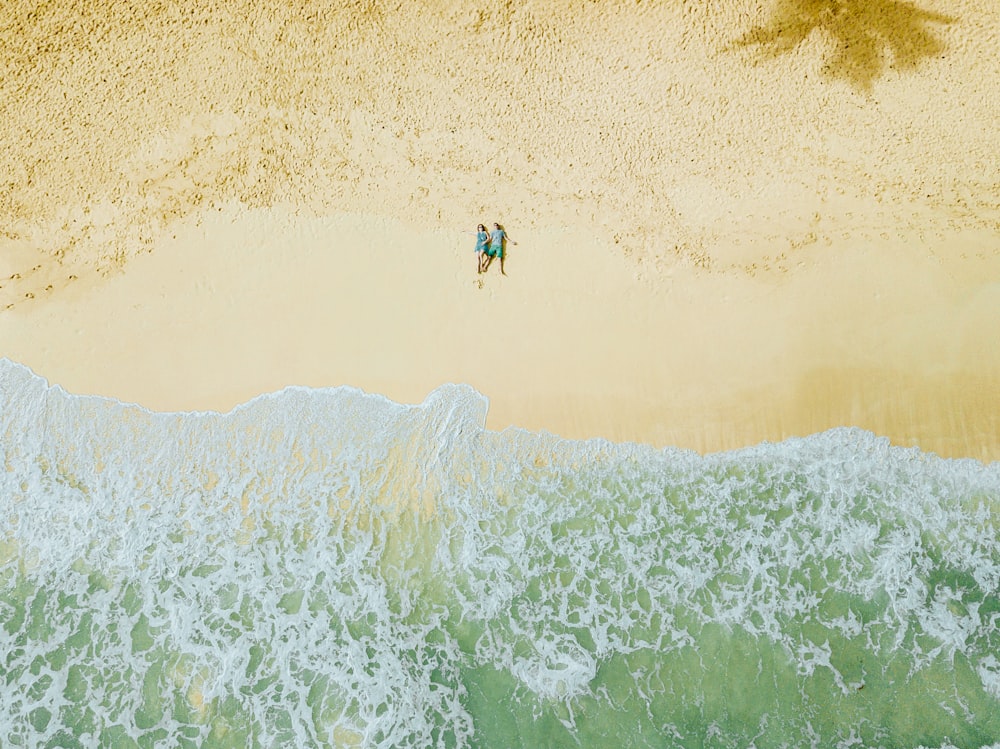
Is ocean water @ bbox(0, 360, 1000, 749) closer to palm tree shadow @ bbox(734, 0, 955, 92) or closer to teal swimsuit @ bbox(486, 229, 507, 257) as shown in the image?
teal swimsuit @ bbox(486, 229, 507, 257)

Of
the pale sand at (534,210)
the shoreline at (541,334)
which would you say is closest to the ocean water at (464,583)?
the shoreline at (541,334)

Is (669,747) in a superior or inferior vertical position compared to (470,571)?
inferior

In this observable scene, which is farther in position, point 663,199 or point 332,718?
point 663,199

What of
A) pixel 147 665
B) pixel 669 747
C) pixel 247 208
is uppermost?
→ pixel 247 208

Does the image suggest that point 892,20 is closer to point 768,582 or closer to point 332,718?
point 768,582

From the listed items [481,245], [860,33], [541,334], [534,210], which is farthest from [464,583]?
[860,33]

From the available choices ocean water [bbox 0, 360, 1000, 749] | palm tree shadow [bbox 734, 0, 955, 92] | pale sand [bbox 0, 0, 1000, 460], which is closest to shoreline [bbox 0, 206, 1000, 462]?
pale sand [bbox 0, 0, 1000, 460]

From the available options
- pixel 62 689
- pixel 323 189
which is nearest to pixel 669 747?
pixel 62 689
